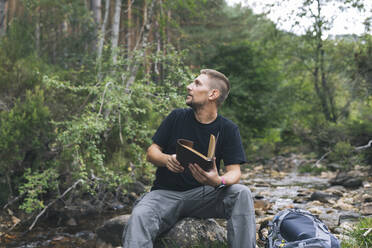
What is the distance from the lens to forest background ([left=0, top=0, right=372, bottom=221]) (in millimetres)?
5613

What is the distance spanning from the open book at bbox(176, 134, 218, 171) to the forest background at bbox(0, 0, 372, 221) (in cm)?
285

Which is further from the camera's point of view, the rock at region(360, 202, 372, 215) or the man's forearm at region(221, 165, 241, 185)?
the rock at region(360, 202, 372, 215)

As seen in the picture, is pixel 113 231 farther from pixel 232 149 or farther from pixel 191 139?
pixel 232 149

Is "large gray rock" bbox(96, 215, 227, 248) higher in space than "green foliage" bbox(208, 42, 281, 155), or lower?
lower

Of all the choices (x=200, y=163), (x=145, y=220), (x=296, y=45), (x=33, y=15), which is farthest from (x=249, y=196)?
(x=296, y=45)

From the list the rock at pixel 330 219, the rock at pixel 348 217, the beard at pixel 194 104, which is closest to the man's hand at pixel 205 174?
the beard at pixel 194 104

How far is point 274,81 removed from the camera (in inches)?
661

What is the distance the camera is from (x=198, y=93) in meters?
3.12

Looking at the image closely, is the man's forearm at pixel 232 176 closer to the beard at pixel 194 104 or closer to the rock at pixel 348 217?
the beard at pixel 194 104

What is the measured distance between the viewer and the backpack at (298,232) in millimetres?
2361

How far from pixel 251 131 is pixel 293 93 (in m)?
2.55

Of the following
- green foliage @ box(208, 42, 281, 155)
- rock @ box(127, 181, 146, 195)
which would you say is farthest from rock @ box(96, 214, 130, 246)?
green foliage @ box(208, 42, 281, 155)

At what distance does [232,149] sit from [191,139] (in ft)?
1.22

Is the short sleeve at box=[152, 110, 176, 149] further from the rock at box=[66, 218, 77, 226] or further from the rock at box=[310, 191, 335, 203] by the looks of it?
the rock at box=[310, 191, 335, 203]
